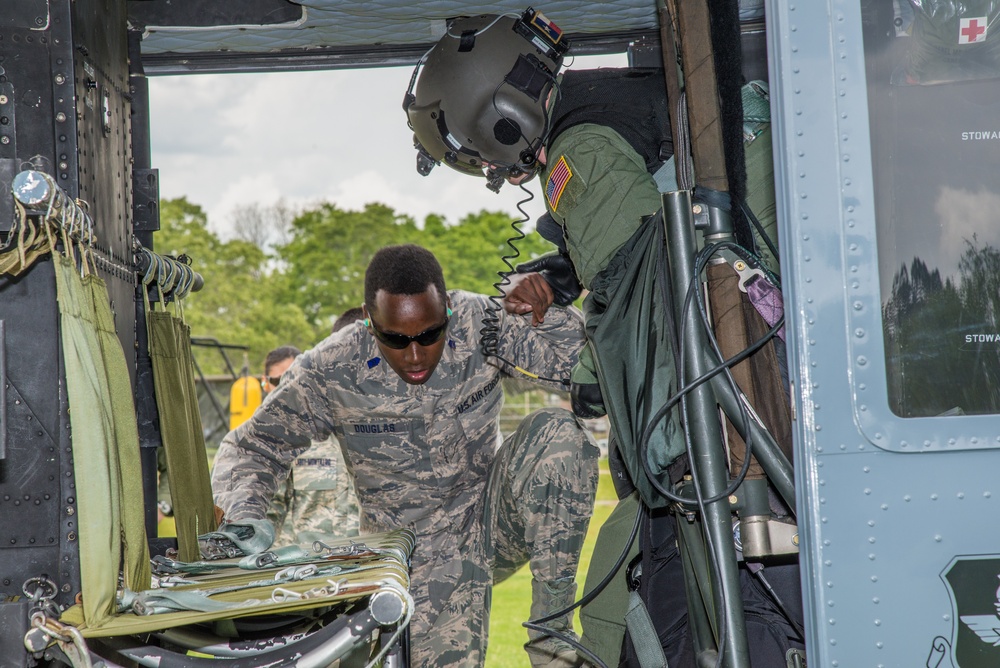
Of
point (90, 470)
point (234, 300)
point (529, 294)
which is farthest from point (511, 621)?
point (234, 300)

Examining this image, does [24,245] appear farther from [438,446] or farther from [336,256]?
[336,256]

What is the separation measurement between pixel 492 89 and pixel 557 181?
58 centimetres

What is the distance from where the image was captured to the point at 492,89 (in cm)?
270

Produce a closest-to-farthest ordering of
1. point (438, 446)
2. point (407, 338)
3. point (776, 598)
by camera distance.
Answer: point (776, 598) → point (407, 338) → point (438, 446)

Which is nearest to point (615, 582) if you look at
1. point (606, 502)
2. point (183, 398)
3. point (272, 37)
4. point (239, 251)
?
point (183, 398)

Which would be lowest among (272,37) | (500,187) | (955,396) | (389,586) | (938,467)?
(389,586)

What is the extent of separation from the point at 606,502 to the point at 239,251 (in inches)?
577

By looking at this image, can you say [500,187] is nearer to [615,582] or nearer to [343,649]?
[615,582]

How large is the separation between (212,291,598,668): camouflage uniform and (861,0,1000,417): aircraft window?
5.87ft

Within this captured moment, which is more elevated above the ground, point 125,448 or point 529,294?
point 529,294

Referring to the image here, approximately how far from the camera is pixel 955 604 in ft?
4.80

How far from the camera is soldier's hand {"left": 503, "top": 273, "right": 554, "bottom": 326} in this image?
306 cm

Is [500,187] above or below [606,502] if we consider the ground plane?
above

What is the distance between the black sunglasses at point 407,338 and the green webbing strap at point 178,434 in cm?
93
